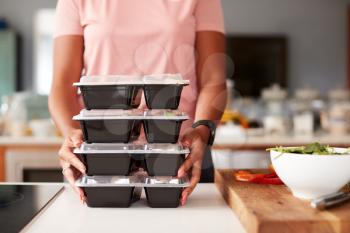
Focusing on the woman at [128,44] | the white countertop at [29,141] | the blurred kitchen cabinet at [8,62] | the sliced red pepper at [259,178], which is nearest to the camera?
the sliced red pepper at [259,178]

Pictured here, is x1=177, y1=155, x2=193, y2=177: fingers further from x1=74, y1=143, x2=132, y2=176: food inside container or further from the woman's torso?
the woman's torso

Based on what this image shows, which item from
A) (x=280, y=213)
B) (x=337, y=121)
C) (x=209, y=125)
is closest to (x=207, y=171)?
(x=209, y=125)

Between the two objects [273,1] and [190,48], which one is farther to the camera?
[273,1]

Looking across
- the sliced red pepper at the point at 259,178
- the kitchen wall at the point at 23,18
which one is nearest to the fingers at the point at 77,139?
the sliced red pepper at the point at 259,178

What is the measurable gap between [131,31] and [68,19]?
18 centimetres

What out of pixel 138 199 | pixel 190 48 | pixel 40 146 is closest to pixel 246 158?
Result: pixel 40 146

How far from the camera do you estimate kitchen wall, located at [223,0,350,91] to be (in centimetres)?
859

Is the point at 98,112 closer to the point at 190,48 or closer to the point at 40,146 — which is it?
the point at 190,48

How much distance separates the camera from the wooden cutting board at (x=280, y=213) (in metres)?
0.82

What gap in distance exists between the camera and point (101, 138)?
101 centimetres

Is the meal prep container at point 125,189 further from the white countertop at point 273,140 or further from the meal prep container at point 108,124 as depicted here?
the white countertop at point 273,140

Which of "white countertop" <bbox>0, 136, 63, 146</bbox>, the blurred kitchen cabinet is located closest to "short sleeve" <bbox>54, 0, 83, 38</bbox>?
"white countertop" <bbox>0, 136, 63, 146</bbox>

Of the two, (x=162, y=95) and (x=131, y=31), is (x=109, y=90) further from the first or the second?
(x=131, y=31)

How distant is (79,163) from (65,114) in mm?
355
